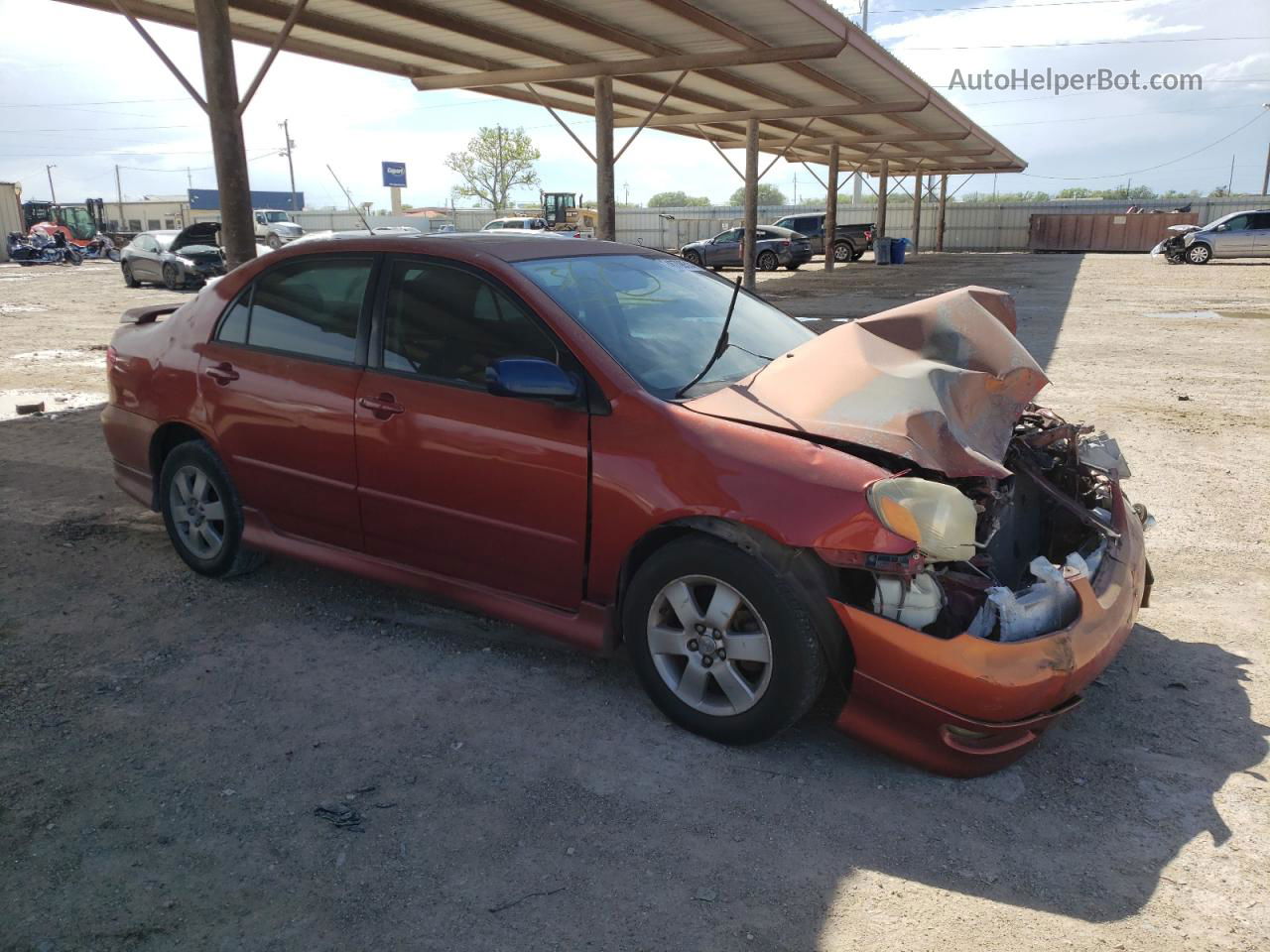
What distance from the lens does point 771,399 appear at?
3234 millimetres

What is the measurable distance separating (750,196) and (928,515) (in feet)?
71.4

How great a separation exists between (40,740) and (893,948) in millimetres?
2829

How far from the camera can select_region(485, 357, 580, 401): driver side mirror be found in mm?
3191

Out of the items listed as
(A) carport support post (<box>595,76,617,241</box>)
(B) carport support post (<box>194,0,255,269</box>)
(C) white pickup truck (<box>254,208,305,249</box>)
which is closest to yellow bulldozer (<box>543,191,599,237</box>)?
(C) white pickup truck (<box>254,208,305,249</box>)

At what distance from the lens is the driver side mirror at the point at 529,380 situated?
319 centimetres

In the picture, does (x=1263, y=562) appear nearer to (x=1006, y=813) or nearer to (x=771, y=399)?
(x=1006, y=813)

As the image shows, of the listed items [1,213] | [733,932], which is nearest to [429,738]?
[733,932]

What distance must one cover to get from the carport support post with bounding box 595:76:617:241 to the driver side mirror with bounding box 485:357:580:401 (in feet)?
40.3

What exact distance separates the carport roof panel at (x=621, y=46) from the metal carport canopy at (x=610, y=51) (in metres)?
0.02

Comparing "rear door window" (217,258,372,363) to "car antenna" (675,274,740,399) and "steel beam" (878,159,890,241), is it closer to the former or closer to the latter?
"car antenna" (675,274,740,399)

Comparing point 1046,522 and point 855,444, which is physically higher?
point 855,444

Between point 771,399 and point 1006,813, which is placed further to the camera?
point 771,399

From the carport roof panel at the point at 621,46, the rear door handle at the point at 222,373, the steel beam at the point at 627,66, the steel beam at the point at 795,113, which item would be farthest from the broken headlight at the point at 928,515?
the steel beam at the point at 795,113

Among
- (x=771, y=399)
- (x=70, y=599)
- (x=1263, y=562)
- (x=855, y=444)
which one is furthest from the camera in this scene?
(x=1263, y=562)
